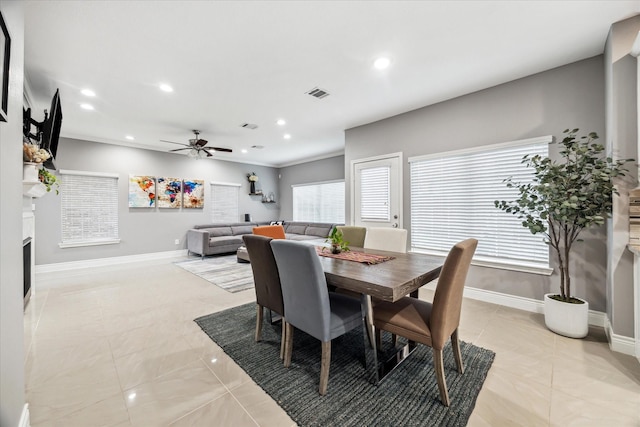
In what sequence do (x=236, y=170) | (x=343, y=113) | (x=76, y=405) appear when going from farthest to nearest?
1. (x=236, y=170)
2. (x=343, y=113)
3. (x=76, y=405)

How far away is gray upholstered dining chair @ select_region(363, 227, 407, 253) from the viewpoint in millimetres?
2807

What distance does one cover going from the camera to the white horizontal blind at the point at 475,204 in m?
3.01

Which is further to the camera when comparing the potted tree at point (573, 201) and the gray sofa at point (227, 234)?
the gray sofa at point (227, 234)

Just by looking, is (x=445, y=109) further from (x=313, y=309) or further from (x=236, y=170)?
(x=236, y=170)

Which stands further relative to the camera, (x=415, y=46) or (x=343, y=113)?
(x=343, y=113)

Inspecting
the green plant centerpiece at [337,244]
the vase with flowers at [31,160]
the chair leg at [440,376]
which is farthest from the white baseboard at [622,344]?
the vase with flowers at [31,160]

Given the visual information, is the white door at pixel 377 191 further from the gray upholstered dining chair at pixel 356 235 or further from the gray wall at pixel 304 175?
the gray wall at pixel 304 175

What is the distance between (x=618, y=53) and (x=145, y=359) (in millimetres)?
4679

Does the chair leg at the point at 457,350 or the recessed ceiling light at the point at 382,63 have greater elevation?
the recessed ceiling light at the point at 382,63

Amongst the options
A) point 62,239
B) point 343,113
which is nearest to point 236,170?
point 62,239

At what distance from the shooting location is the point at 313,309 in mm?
1708

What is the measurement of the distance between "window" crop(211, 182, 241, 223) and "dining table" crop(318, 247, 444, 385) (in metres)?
5.89

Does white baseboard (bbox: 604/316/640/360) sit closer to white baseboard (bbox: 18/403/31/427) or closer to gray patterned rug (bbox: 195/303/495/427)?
gray patterned rug (bbox: 195/303/495/427)

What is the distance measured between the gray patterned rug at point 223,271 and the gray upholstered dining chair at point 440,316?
2755 mm
